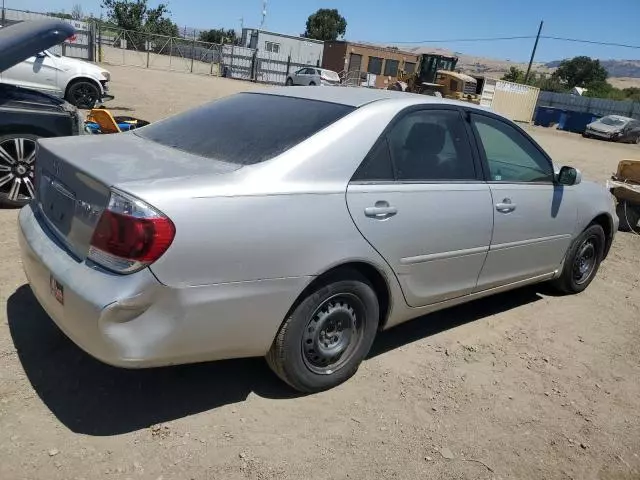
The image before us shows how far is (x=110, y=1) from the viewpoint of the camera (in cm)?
5794

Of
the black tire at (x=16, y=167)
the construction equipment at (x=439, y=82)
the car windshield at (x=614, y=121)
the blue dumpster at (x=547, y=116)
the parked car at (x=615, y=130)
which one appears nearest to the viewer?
the black tire at (x=16, y=167)

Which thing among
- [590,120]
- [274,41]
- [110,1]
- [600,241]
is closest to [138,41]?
[274,41]

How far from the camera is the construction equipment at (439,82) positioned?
105 feet

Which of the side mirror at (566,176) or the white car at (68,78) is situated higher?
the side mirror at (566,176)

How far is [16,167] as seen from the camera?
538 centimetres

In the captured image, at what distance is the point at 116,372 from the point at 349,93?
2.17 meters

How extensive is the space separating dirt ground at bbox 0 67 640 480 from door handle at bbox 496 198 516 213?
0.97m

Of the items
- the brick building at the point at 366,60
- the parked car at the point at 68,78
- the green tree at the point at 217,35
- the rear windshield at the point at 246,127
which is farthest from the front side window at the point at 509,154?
the green tree at the point at 217,35

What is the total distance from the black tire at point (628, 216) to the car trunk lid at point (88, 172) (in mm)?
7106

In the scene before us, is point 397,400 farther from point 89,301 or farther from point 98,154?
point 98,154

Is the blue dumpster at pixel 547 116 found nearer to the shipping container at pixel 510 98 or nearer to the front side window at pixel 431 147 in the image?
the shipping container at pixel 510 98

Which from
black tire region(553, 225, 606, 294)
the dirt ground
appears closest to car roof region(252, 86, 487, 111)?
the dirt ground

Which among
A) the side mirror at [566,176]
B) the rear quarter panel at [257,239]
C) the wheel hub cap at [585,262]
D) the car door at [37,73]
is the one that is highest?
the side mirror at [566,176]

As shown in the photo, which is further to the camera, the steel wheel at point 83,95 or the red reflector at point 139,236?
the steel wheel at point 83,95
